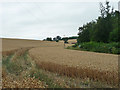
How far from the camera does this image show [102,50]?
24281mm

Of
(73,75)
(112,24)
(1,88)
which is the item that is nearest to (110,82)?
(73,75)

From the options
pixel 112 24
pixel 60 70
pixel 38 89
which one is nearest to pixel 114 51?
pixel 112 24

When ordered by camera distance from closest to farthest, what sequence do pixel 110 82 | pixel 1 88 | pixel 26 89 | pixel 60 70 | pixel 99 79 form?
pixel 26 89, pixel 1 88, pixel 110 82, pixel 99 79, pixel 60 70

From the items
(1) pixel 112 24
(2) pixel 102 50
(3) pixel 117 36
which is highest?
(1) pixel 112 24

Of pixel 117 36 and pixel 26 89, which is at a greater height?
pixel 117 36

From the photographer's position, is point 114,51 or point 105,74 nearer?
point 105,74

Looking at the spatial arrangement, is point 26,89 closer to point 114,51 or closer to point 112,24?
point 114,51

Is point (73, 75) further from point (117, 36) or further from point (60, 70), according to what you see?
Result: point (117, 36)

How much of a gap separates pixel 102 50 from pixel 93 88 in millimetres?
22102

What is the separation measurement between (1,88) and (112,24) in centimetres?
3494

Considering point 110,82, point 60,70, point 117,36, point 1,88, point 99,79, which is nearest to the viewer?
point 1,88

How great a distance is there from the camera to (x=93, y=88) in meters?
3.78

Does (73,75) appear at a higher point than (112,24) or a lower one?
lower

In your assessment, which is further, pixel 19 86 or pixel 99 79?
pixel 99 79
